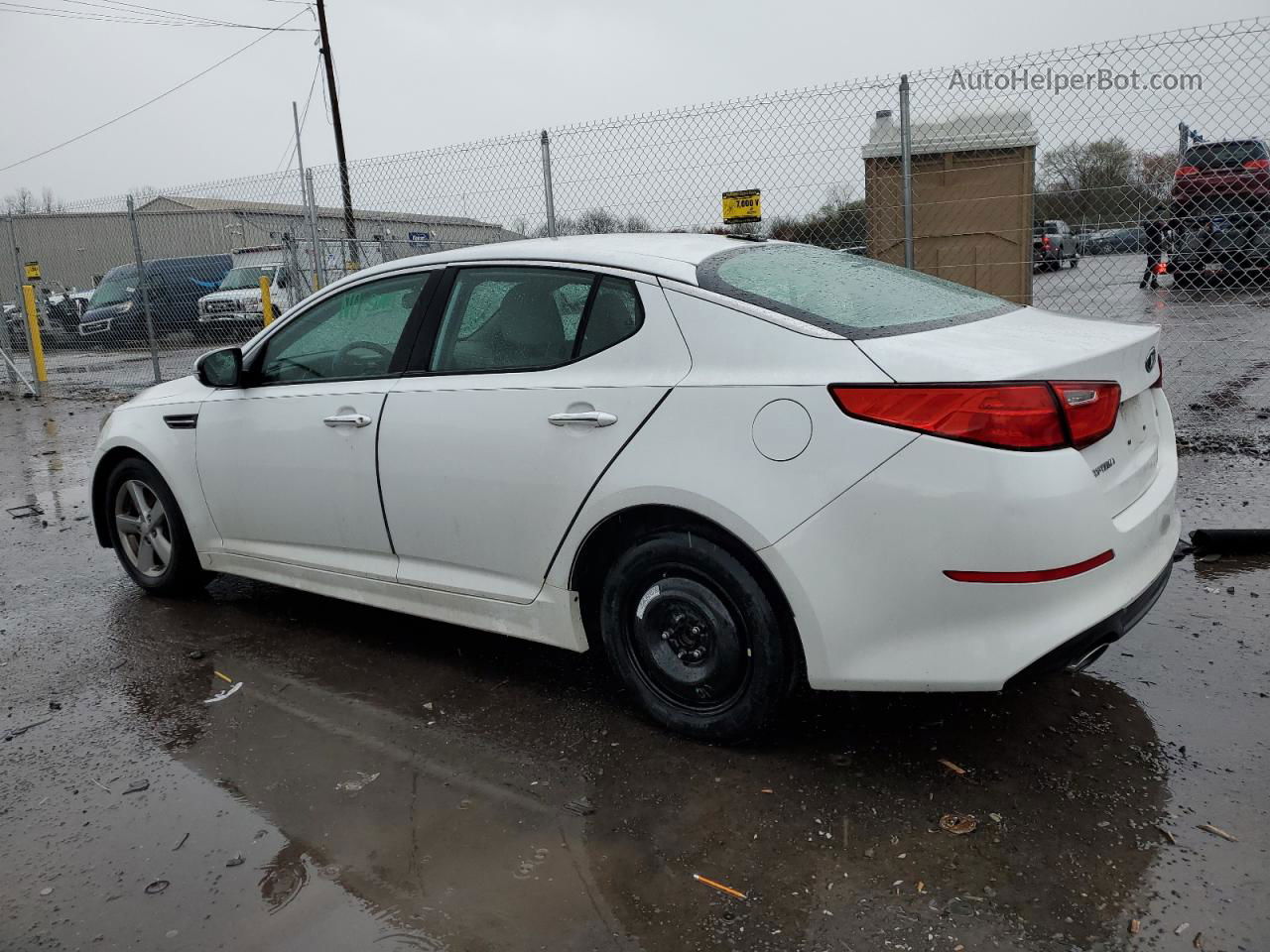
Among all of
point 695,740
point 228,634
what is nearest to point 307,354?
point 228,634

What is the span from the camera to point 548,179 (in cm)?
801

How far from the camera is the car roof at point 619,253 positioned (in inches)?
127

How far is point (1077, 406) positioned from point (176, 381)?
3931 mm

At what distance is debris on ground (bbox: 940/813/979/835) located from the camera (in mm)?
2662

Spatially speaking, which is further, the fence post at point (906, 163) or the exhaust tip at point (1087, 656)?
the fence post at point (906, 163)

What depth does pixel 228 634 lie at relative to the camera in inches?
174

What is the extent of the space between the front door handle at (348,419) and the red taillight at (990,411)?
186 centimetres

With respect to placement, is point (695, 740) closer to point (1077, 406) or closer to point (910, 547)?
point (910, 547)

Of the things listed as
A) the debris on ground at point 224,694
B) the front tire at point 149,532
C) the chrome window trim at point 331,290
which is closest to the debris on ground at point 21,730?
the debris on ground at point 224,694

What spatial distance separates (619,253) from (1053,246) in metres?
4.47

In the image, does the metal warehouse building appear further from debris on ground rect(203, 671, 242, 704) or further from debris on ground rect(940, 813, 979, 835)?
debris on ground rect(940, 813, 979, 835)

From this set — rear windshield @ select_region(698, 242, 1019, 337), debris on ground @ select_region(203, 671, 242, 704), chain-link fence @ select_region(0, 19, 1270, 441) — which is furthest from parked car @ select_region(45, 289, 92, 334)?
rear windshield @ select_region(698, 242, 1019, 337)

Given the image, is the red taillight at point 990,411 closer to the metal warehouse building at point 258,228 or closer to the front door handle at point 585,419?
the front door handle at point 585,419

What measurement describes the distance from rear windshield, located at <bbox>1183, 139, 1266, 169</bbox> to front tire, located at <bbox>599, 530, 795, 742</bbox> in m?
5.09
